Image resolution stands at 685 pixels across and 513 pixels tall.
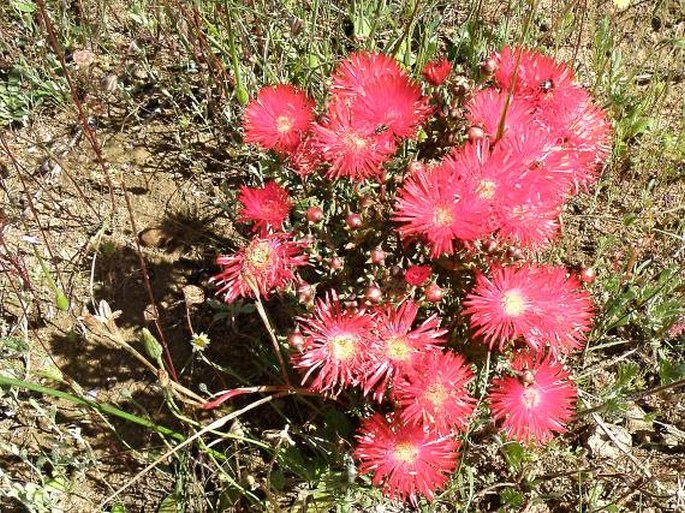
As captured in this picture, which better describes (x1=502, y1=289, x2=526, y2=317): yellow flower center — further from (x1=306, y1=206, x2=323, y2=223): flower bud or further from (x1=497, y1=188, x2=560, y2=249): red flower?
(x1=306, y1=206, x2=323, y2=223): flower bud

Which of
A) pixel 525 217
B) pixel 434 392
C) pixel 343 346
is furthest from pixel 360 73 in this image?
pixel 434 392

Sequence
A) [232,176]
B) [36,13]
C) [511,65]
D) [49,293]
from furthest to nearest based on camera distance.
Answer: [36,13] → [232,176] → [49,293] → [511,65]

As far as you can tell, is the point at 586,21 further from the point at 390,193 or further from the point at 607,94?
the point at 390,193

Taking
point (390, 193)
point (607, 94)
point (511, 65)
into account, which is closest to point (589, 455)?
point (390, 193)

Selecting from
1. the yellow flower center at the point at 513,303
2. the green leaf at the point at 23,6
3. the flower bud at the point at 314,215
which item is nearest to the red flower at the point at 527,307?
the yellow flower center at the point at 513,303

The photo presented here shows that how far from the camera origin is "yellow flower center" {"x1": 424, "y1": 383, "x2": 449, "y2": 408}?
1528 mm

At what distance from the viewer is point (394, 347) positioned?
1566mm

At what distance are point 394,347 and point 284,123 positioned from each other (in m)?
0.60

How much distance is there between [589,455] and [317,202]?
114 cm

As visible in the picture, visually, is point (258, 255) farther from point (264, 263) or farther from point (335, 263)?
point (335, 263)

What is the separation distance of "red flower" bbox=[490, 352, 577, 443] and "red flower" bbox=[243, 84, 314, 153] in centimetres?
76

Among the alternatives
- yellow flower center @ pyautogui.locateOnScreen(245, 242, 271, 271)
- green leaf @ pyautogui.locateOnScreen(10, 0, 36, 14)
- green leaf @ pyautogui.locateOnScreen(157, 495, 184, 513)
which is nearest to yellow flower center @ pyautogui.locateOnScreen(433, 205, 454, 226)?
yellow flower center @ pyautogui.locateOnScreen(245, 242, 271, 271)

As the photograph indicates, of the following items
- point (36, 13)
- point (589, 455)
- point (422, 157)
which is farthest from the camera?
point (36, 13)

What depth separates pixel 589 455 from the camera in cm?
216
